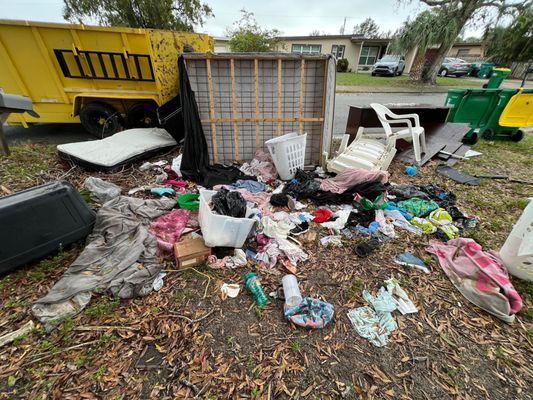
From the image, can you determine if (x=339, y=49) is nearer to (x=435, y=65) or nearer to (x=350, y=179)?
(x=435, y=65)

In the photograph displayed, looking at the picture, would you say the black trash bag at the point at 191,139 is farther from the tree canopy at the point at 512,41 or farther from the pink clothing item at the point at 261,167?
the tree canopy at the point at 512,41

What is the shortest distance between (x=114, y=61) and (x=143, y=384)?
512cm

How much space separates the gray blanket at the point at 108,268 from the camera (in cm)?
177

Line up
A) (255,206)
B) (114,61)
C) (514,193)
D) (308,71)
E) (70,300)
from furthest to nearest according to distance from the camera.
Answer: (114,61)
(308,71)
(514,193)
(255,206)
(70,300)

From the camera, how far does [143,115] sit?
16.0ft

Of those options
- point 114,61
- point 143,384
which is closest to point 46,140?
point 114,61

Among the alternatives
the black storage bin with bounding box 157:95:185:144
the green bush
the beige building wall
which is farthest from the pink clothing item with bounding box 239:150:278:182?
the beige building wall

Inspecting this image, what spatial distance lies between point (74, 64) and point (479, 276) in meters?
6.63

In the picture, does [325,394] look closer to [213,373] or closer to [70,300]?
[213,373]

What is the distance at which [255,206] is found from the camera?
10.2 feet

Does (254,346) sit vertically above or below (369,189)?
below

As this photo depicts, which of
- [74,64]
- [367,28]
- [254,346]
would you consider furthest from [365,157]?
[367,28]

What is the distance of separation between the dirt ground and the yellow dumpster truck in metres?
3.55

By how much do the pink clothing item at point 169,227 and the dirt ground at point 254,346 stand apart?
0.70 feet
